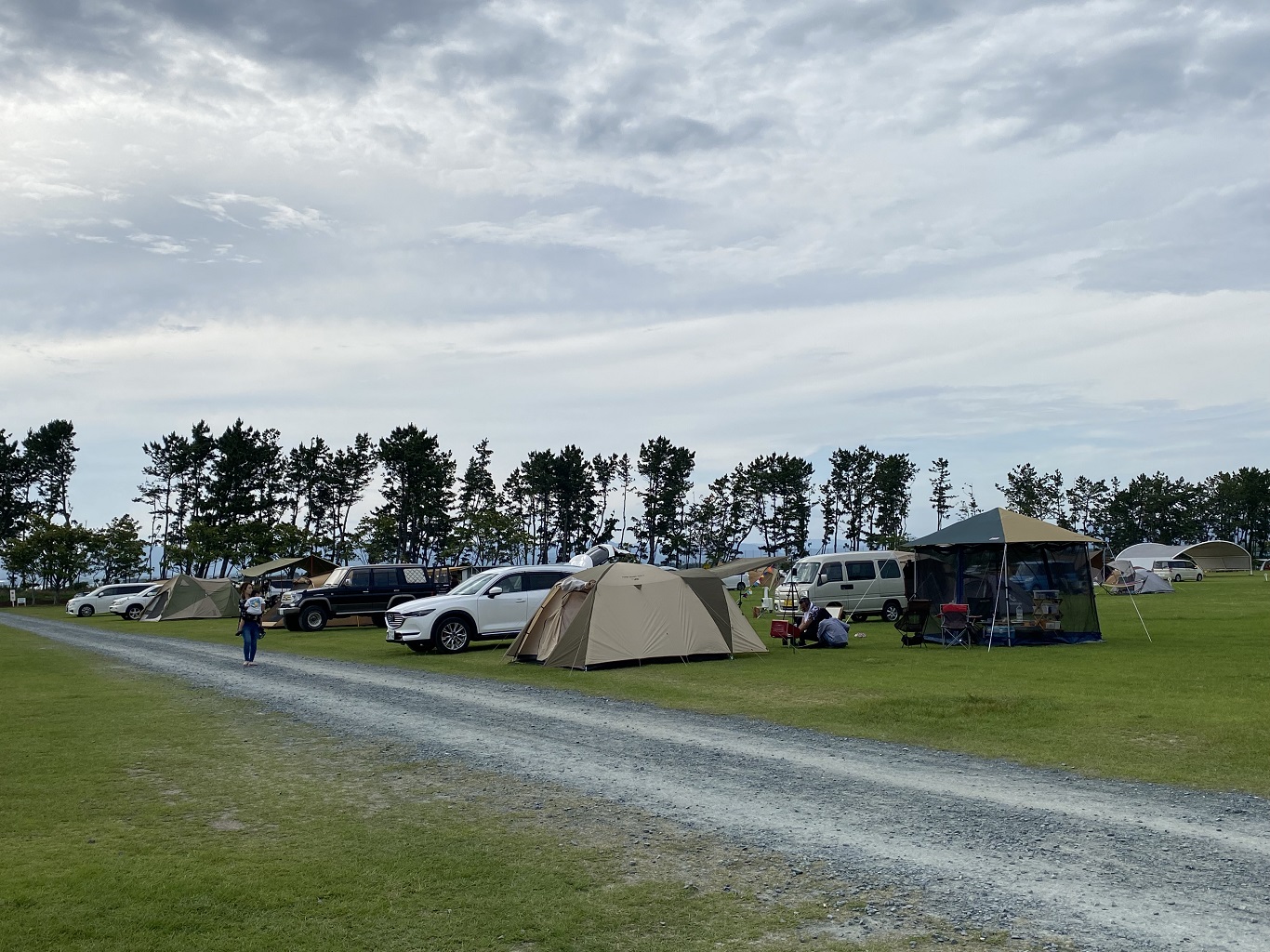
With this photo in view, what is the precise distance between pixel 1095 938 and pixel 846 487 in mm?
114974

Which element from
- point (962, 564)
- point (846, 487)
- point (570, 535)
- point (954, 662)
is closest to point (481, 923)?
point (954, 662)

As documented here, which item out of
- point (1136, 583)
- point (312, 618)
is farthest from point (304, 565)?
point (1136, 583)

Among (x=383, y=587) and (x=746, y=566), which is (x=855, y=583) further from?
(x=746, y=566)

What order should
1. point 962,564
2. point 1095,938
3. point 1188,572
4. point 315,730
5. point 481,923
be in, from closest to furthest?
point 1095,938, point 481,923, point 315,730, point 962,564, point 1188,572

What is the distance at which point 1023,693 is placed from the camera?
43.8ft

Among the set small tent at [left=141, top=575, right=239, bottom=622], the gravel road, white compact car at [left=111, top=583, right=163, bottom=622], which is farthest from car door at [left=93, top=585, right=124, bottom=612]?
the gravel road

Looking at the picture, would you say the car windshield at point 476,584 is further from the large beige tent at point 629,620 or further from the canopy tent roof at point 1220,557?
the canopy tent roof at point 1220,557

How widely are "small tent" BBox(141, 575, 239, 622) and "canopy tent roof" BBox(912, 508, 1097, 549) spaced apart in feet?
105

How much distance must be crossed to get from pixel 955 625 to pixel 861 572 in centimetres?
924

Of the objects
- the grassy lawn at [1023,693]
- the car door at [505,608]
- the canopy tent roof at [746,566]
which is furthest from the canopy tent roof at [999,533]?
the canopy tent roof at [746,566]

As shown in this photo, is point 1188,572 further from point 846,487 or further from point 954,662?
point 954,662

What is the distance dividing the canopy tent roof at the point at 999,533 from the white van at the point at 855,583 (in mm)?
7666

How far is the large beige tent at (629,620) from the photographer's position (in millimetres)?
18109

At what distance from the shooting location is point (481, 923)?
16.7 feet
